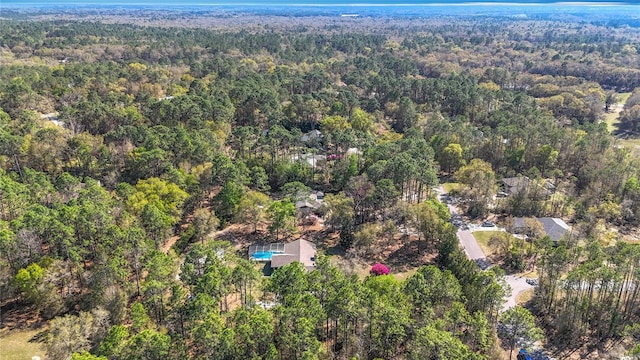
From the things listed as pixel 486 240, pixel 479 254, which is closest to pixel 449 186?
pixel 486 240

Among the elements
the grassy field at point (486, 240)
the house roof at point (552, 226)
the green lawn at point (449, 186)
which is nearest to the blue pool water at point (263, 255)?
the grassy field at point (486, 240)

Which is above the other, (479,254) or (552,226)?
(552,226)

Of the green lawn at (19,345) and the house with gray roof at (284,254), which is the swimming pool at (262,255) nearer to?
the house with gray roof at (284,254)

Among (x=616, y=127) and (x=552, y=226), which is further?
(x=616, y=127)

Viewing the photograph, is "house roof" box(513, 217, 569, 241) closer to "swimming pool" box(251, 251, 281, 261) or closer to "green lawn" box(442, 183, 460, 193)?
"green lawn" box(442, 183, 460, 193)

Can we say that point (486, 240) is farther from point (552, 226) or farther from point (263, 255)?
point (263, 255)
